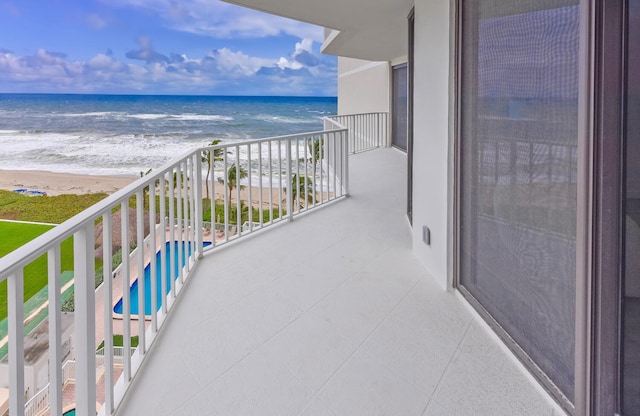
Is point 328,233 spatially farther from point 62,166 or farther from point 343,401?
point 62,166

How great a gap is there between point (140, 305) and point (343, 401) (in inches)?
35.9

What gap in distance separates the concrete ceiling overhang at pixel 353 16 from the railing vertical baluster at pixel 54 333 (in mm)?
3007

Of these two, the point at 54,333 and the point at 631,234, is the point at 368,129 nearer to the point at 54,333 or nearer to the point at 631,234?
the point at 631,234

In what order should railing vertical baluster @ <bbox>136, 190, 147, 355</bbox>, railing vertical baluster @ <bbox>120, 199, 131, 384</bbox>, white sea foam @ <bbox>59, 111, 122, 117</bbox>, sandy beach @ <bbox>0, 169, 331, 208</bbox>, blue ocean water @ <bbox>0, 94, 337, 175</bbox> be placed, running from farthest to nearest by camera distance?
white sea foam @ <bbox>59, 111, 122, 117</bbox> → blue ocean water @ <bbox>0, 94, 337, 175</bbox> → sandy beach @ <bbox>0, 169, 331, 208</bbox> → railing vertical baluster @ <bbox>136, 190, 147, 355</bbox> → railing vertical baluster @ <bbox>120, 199, 131, 384</bbox>

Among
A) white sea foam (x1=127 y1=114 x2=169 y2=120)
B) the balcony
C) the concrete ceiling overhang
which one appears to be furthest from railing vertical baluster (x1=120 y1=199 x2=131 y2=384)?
white sea foam (x1=127 y1=114 x2=169 y2=120)

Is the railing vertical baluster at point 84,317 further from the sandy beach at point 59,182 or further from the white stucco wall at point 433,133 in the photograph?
the sandy beach at point 59,182

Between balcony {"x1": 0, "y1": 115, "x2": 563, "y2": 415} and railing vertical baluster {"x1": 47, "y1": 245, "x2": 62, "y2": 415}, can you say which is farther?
balcony {"x1": 0, "y1": 115, "x2": 563, "y2": 415}

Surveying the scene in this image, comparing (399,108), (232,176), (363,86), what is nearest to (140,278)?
(399,108)

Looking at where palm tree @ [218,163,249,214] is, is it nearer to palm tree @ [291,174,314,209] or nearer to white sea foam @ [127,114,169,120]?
palm tree @ [291,174,314,209]

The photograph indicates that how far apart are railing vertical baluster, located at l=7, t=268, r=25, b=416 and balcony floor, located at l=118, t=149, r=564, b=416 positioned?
24.7 inches

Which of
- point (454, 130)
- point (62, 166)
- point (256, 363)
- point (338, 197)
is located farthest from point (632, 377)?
point (62, 166)

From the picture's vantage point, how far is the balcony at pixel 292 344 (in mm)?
1438

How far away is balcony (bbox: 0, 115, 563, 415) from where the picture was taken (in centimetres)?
144

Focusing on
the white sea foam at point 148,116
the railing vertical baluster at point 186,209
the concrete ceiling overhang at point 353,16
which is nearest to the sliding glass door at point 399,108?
the concrete ceiling overhang at point 353,16
